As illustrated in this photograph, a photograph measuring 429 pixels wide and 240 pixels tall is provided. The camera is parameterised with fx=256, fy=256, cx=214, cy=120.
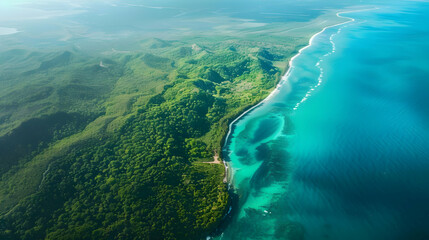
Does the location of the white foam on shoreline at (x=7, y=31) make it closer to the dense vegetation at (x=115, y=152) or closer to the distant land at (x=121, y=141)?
the distant land at (x=121, y=141)

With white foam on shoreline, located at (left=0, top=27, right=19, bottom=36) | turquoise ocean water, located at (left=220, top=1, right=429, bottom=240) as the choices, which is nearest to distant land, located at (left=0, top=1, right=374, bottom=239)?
turquoise ocean water, located at (left=220, top=1, right=429, bottom=240)

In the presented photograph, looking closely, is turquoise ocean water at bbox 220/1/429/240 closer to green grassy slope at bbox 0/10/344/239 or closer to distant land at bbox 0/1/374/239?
distant land at bbox 0/1/374/239

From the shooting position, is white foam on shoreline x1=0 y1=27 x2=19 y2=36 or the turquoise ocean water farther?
white foam on shoreline x1=0 y1=27 x2=19 y2=36

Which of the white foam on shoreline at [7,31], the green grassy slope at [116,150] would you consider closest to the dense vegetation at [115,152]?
the green grassy slope at [116,150]

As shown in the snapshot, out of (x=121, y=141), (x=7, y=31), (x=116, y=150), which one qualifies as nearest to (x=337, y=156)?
(x=121, y=141)

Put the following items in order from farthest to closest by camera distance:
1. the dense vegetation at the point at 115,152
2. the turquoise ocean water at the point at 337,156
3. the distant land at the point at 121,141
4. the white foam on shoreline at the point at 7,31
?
the white foam on shoreline at the point at 7,31
the turquoise ocean water at the point at 337,156
the distant land at the point at 121,141
the dense vegetation at the point at 115,152

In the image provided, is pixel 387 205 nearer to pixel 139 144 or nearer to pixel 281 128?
pixel 281 128
